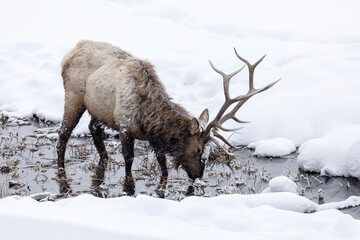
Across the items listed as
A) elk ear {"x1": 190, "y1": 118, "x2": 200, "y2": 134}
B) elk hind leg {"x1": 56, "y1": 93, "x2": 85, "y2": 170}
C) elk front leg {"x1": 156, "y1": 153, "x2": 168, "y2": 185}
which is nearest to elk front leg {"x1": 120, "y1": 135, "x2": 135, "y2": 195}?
elk front leg {"x1": 156, "y1": 153, "x2": 168, "y2": 185}

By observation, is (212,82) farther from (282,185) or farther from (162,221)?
(162,221)

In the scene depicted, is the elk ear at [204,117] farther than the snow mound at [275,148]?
No

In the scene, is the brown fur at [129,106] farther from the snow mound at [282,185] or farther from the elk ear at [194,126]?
the snow mound at [282,185]

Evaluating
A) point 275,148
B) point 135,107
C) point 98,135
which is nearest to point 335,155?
point 275,148

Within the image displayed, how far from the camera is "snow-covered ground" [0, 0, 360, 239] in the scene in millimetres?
2598

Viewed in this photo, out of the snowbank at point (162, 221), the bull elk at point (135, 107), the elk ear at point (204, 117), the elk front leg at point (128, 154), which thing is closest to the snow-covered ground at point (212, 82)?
the snowbank at point (162, 221)

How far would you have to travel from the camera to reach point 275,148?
239 inches

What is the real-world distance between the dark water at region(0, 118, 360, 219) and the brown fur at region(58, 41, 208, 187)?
23 centimetres

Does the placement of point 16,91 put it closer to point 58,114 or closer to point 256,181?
point 58,114

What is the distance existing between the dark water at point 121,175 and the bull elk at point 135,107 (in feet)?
0.71

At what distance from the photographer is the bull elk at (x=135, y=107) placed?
202 inches

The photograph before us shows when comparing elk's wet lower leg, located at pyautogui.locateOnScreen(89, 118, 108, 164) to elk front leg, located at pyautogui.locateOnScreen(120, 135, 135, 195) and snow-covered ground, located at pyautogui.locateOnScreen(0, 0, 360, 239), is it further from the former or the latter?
snow-covered ground, located at pyautogui.locateOnScreen(0, 0, 360, 239)

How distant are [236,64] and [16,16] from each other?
10.4 metres

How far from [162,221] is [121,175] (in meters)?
3.08
